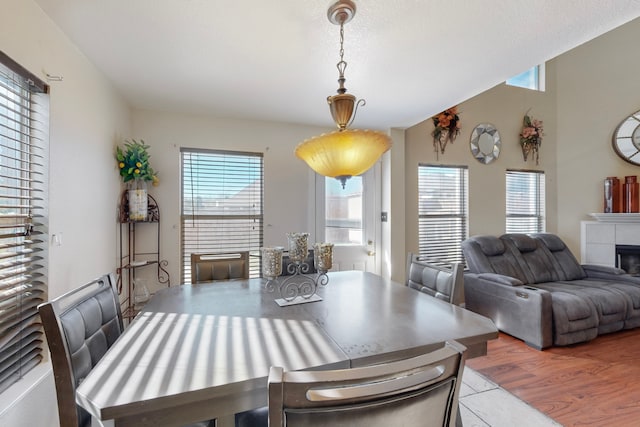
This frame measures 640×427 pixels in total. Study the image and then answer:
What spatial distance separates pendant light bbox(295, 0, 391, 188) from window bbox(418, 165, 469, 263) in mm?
2545

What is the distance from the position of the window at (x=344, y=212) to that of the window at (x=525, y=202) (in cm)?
237

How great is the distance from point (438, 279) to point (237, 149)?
252cm

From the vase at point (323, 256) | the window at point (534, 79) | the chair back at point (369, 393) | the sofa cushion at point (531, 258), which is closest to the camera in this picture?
the chair back at point (369, 393)

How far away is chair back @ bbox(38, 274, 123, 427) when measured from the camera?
40.2 inches

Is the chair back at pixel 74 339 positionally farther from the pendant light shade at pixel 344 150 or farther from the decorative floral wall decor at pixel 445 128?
the decorative floral wall decor at pixel 445 128

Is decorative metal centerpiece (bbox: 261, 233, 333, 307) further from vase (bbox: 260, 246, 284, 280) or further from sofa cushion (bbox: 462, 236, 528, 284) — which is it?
sofa cushion (bbox: 462, 236, 528, 284)

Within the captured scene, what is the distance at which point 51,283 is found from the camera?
5.61ft

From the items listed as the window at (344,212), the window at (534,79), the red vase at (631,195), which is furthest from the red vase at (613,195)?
the window at (344,212)

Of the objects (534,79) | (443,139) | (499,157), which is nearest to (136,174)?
(443,139)

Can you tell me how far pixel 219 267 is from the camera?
7.92 feet

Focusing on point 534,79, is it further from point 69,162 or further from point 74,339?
point 74,339

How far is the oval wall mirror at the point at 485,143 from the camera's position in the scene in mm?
4160

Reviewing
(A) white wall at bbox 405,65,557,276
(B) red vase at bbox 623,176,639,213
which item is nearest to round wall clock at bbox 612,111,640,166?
(B) red vase at bbox 623,176,639,213

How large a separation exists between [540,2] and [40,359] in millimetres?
3278
